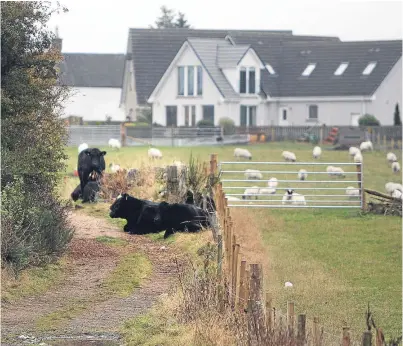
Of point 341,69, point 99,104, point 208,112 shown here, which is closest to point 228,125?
point 208,112

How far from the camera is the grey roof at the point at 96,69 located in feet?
306

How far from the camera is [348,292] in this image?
19.8m

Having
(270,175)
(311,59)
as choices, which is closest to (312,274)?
(270,175)

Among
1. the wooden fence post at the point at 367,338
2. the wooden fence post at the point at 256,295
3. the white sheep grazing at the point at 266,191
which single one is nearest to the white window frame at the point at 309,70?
the white sheep grazing at the point at 266,191

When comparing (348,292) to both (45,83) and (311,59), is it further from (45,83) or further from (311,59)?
(311,59)

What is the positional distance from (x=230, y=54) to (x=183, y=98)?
4.76 m

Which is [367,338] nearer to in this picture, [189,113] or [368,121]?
[368,121]

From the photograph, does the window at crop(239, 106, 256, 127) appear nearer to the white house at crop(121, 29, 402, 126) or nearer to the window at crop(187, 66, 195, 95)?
the white house at crop(121, 29, 402, 126)

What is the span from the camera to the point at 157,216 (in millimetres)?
22078

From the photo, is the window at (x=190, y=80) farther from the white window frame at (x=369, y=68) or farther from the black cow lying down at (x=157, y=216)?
the black cow lying down at (x=157, y=216)

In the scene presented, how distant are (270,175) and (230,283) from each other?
1162 inches

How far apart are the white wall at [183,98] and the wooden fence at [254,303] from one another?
5800cm

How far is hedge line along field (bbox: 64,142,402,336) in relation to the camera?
18.0 metres

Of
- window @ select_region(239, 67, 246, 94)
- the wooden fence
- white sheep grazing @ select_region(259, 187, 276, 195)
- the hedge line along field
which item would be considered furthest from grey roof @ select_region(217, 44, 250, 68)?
the wooden fence
